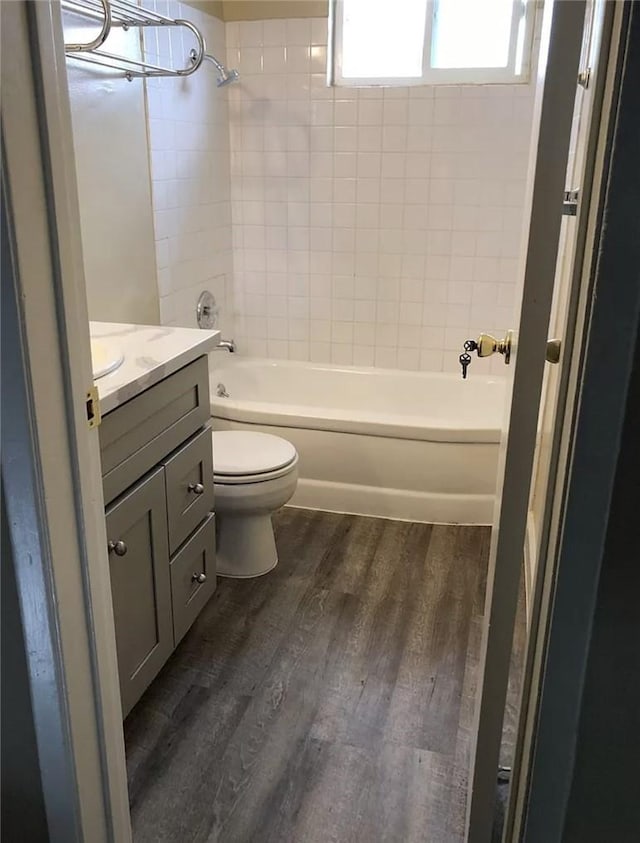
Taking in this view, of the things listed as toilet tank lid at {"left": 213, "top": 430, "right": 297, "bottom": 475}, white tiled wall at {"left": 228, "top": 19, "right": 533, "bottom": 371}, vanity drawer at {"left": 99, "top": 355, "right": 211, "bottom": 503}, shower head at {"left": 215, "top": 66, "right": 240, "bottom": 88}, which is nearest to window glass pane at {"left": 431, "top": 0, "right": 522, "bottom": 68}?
white tiled wall at {"left": 228, "top": 19, "right": 533, "bottom": 371}

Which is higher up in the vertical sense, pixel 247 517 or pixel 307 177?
pixel 307 177

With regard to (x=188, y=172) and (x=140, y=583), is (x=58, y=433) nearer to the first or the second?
(x=140, y=583)

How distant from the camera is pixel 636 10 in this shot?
2.32 ft

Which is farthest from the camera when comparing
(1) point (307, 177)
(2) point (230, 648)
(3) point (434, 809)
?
(1) point (307, 177)

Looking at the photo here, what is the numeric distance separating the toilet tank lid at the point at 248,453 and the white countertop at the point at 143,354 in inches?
17.5

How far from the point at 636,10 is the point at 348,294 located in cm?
282

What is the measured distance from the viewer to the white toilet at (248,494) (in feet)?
7.73

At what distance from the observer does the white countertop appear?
160 centimetres

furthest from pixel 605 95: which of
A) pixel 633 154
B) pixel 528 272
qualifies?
pixel 528 272

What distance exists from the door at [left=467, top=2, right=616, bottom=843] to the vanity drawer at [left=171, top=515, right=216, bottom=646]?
100cm

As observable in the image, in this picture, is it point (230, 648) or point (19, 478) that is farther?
point (230, 648)

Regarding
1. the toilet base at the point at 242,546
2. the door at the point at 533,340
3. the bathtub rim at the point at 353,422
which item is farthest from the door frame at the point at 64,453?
the bathtub rim at the point at 353,422

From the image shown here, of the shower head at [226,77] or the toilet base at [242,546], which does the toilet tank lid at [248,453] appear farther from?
the shower head at [226,77]

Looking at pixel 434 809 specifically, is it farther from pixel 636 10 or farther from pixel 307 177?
pixel 307 177
